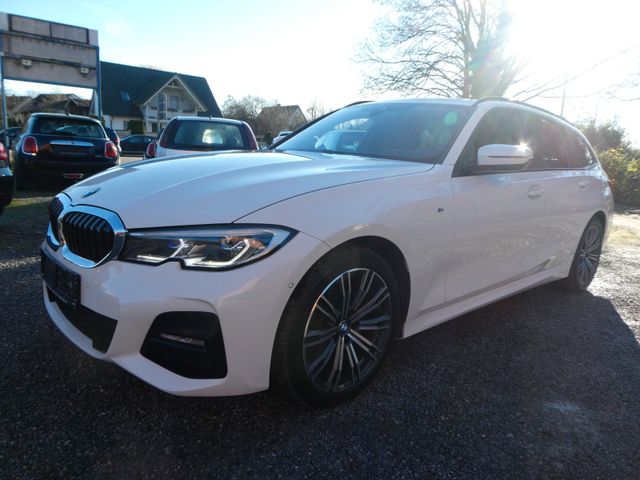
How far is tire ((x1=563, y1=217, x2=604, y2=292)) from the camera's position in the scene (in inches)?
168

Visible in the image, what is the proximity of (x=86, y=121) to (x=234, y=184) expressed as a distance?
26.4 ft

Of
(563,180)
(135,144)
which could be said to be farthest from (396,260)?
(135,144)

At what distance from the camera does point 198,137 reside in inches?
286

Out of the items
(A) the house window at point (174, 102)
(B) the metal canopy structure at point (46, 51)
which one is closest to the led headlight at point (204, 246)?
(B) the metal canopy structure at point (46, 51)

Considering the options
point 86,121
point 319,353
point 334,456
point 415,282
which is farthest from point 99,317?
point 86,121

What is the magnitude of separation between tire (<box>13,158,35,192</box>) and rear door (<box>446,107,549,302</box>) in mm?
7912

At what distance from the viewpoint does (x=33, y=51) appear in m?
14.1

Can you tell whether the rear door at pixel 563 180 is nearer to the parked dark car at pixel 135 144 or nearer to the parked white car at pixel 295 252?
the parked white car at pixel 295 252

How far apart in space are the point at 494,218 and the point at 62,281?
2417 mm

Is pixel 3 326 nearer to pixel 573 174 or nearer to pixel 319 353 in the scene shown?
pixel 319 353

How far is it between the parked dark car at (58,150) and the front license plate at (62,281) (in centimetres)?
663

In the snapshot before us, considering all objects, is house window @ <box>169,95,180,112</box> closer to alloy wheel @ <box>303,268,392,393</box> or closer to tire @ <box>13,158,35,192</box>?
tire @ <box>13,158,35,192</box>

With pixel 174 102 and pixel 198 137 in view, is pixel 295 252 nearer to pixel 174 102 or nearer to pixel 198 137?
pixel 198 137

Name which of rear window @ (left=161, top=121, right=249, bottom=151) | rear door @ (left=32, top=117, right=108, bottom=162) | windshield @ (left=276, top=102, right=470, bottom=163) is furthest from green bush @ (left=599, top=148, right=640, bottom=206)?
rear door @ (left=32, top=117, right=108, bottom=162)
